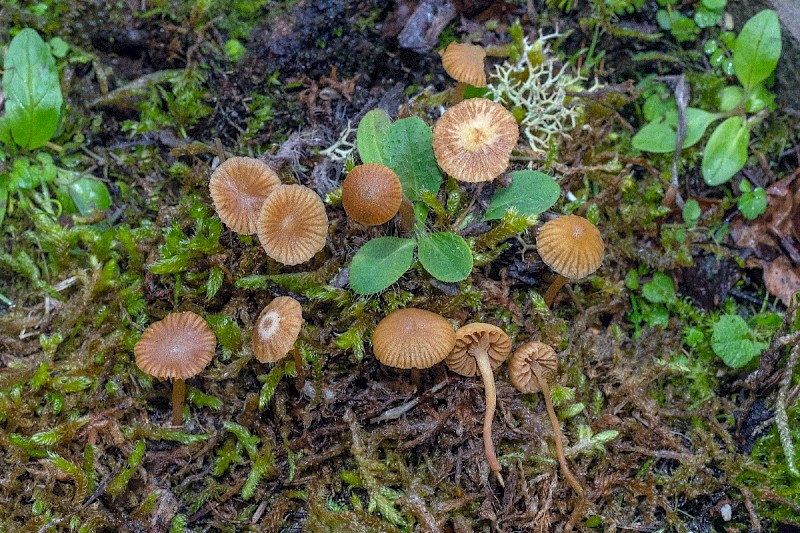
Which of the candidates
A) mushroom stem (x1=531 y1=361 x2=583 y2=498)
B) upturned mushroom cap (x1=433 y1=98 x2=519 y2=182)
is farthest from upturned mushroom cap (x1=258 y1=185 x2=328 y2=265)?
mushroom stem (x1=531 y1=361 x2=583 y2=498)

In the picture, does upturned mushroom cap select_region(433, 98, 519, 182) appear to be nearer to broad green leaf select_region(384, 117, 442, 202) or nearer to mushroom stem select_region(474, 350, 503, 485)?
broad green leaf select_region(384, 117, 442, 202)

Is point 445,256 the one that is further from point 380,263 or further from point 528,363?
point 528,363

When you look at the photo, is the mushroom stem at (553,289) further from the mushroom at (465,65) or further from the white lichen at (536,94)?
the mushroom at (465,65)

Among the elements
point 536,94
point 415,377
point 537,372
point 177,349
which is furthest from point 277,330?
point 536,94

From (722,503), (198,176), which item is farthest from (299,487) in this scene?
(722,503)

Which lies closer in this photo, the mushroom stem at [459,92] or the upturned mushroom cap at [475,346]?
the upturned mushroom cap at [475,346]

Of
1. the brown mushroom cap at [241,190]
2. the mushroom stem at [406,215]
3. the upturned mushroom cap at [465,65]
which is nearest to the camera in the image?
the brown mushroom cap at [241,190]

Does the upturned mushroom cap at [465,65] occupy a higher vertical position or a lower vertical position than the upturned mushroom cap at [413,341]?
higher

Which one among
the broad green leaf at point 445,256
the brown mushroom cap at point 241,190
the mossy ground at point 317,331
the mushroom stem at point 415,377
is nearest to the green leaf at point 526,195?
the mossy ground at point 317,331
